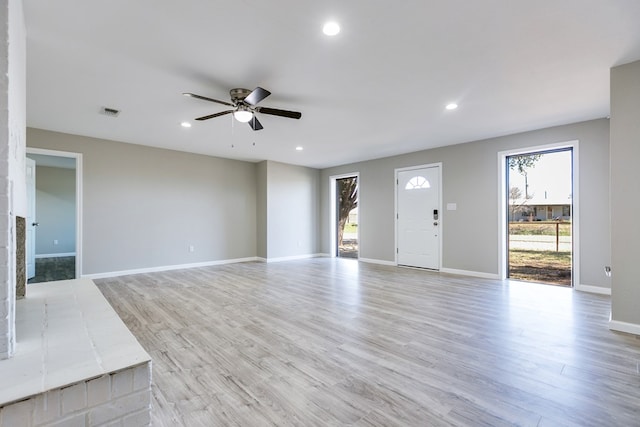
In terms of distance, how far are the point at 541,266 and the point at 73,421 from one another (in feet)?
23.3

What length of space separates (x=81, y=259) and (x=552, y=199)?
806cm

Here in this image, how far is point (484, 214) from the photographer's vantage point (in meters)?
5.24

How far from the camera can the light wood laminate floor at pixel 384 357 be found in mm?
1648

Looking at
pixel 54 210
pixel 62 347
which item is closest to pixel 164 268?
pixel 54 210

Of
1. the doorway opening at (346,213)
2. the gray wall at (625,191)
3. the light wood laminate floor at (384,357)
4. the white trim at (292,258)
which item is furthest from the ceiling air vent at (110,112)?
the gray wall at (625,191)

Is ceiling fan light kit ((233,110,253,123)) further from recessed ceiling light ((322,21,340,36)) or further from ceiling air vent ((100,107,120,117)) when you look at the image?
ceiling air vent ((100,107,120,117))

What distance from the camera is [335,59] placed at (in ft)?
8.59

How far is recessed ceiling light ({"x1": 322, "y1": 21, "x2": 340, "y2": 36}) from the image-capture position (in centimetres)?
214

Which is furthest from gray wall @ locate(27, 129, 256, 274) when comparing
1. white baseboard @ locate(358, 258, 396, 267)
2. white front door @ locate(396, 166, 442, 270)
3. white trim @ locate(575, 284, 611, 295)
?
white trim @ locate(575, 284, 611, 295)

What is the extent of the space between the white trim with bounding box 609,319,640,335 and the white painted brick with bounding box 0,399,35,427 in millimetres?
4153

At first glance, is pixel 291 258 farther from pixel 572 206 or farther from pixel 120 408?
pixel 120 408

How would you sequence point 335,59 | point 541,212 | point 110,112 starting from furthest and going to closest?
point 541,212 → point 110,112 → point 335,59

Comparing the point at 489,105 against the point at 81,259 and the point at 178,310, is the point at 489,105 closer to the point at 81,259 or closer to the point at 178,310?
the point at 178,310

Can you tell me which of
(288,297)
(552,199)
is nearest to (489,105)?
(552,199)
